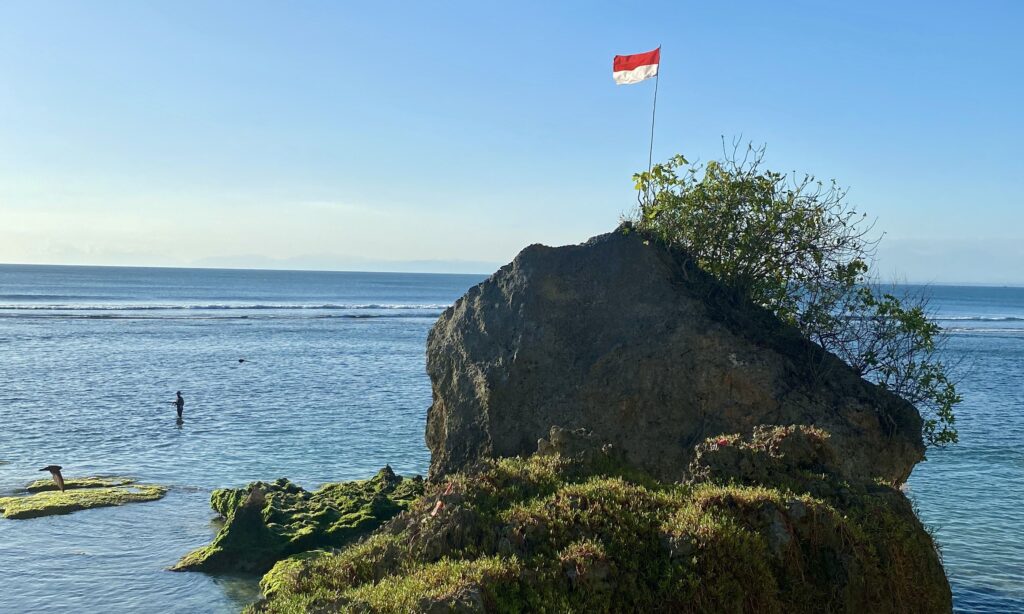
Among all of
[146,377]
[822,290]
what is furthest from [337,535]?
[146,377]

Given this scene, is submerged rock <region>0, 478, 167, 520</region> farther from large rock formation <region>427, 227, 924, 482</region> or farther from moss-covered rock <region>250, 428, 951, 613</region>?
moss-covered rock <region>250, 428, 951, 613</region>

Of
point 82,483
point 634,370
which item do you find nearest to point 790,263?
point 634,370

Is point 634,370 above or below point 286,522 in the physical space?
above

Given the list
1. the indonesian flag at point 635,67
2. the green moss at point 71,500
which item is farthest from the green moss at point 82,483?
the indonesian flag at point 635,67

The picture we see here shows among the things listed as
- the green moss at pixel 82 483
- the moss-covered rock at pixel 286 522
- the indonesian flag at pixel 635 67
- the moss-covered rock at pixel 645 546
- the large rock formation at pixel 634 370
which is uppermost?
the indonesian flag at pixel 635 67

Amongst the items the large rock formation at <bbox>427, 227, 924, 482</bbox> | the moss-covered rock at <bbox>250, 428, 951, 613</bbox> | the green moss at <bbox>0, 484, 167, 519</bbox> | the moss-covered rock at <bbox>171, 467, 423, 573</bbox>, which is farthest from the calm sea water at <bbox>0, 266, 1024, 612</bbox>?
the moss-covered rock at <bbox>250, 428, 951, 613</bbox>

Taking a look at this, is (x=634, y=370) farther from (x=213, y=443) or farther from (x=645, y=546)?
(x=213, y=443)

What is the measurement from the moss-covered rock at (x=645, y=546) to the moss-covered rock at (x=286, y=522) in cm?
883

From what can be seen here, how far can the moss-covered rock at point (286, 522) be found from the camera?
18.5 m

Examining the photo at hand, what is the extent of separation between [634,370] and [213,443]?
2151cm

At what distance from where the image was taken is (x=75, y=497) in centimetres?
2361

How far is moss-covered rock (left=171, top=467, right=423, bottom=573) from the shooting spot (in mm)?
18547

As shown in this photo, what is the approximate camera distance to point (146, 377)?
50.5 m

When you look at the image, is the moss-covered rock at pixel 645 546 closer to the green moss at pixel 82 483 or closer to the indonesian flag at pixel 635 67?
the indonesian flag at pixel 635 67
